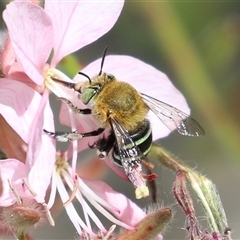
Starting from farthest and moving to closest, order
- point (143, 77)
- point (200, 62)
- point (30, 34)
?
point (200, 62), point (143, 77), point (30, 34)

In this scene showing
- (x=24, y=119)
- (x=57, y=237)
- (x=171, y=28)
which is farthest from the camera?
(x=171, y=28)

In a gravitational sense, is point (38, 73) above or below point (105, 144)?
above

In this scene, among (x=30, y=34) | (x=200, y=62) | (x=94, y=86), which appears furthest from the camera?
(x=200, y=62)

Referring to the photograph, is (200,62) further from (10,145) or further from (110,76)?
(10,145)

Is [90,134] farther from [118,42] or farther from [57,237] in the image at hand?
[118,42]

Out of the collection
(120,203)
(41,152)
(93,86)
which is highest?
(93,86)

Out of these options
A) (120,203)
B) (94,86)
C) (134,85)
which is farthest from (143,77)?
(120,203)

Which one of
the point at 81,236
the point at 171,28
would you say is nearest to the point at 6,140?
the point at 81,236
